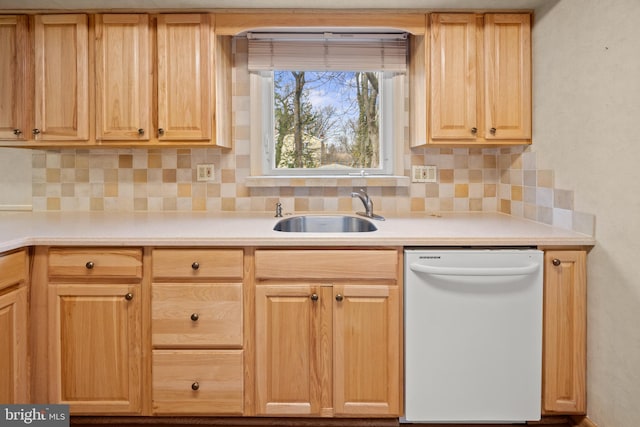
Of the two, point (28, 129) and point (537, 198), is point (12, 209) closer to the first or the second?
point (28, 129)

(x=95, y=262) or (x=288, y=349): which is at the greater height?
(x=95, y=262)

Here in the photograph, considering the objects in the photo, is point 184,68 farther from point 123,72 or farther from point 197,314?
point 197,314

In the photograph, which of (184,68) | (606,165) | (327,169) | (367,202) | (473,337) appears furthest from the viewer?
(327,169)

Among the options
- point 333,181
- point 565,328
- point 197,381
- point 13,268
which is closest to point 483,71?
point 333,181

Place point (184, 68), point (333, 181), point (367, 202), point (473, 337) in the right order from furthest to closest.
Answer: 1. point (333, 181)
2. point (367, 202)
3. point (184, 68)
4. point (473, 337)

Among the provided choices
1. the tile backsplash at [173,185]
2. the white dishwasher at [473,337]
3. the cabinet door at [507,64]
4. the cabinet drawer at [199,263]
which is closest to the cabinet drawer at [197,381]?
the cabinet drawer at [199,263]

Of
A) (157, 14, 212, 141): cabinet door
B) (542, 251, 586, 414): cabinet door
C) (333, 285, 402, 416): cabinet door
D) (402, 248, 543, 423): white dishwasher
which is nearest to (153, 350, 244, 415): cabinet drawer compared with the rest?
(333, 285, 402, 416): cabinet door

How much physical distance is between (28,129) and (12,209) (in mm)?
605

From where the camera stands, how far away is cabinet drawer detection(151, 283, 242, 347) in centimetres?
177

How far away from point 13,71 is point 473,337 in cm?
253

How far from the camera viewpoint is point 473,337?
1755 mm

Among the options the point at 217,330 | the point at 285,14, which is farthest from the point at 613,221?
the point at 285,14

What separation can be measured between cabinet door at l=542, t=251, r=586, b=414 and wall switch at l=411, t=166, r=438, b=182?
919 mm

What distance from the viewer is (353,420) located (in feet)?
6.22
